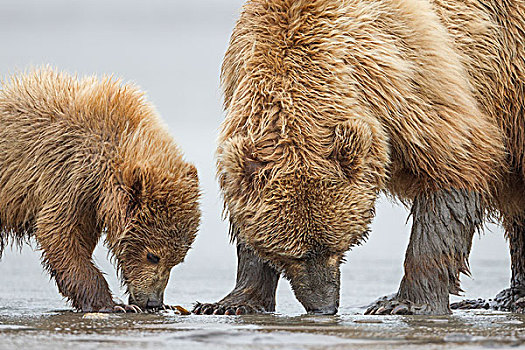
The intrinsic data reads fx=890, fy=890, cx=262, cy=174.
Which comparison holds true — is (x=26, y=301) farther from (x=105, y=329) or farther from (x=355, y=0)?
(x=355, y=0)

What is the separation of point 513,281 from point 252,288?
3122mm

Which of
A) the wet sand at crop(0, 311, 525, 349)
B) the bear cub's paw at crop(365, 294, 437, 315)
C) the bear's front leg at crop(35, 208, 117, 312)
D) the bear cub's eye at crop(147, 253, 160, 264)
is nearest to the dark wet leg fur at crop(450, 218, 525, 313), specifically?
the bear cub's paw at crop(365, 294, 437, 315)

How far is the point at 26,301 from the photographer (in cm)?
840

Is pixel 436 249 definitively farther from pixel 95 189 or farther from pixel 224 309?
pixel 95 189

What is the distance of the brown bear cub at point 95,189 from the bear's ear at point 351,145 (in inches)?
66.5

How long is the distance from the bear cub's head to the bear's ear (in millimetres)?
1687

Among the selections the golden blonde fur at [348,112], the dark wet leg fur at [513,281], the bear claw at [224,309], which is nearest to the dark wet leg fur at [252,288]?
the bear claw at [224,309]

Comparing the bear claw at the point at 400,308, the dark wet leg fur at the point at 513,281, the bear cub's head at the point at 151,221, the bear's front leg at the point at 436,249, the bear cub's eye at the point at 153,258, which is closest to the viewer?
the bear claw at the point at 400,308

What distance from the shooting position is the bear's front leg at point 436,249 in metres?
6.66

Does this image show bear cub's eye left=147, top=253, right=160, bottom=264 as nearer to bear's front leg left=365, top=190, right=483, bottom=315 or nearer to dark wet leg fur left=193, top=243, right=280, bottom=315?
dark wet leg fur left=193, top=243, right=280, bottom=315

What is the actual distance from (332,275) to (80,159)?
2.51 meters

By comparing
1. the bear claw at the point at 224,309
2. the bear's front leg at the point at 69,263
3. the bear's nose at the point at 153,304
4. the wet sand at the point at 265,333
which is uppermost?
the bear's front leg at the point at 69,263

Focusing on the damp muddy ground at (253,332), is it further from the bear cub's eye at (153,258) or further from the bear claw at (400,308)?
the bear cub's eye at (153,258)

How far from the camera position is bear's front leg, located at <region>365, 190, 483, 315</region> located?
21.9 ft
